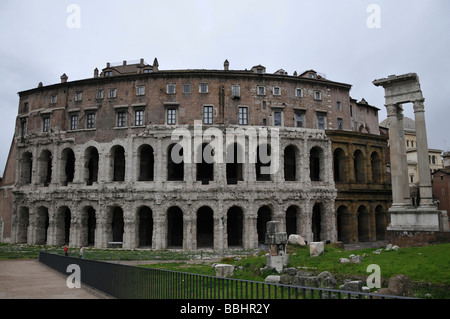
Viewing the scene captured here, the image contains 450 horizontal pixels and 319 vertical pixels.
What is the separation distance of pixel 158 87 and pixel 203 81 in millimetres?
4346

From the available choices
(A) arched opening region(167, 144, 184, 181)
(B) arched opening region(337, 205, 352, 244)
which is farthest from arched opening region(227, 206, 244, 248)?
(B) arched opening region(337, 205, 352, 244)

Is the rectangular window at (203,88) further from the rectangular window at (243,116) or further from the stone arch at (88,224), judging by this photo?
the stone arch at (88,224)

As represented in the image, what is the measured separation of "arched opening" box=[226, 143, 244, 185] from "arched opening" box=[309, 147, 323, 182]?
26.2 ft

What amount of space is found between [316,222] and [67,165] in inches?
1078

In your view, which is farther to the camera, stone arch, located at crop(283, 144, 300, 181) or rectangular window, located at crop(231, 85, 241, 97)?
stone arch, located at crop(283, 144, 300, 181)

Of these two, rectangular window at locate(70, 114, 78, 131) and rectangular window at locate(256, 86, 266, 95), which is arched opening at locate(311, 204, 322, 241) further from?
rectangular window at locate(70, 114, 78, 131)

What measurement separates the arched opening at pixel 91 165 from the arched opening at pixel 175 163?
7687 mm

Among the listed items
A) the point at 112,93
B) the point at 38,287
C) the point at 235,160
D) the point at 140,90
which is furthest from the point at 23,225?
the point at 38,287

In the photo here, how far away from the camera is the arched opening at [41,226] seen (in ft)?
127

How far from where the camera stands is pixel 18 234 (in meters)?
40.1

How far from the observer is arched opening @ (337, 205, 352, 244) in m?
37.3

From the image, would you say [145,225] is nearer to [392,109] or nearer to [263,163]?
[263,163]
